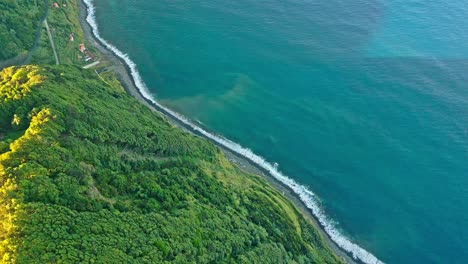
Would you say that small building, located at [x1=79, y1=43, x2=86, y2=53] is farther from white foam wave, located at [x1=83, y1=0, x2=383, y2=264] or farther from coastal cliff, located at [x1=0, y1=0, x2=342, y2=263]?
coastal cliff, located at [x1=0, y1=0, x2=342, y2=263]

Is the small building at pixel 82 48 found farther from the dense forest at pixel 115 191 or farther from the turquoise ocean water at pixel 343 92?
the dense forest at pixel 115 191

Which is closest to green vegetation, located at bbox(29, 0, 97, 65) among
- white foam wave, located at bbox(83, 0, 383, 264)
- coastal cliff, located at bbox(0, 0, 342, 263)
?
white foam wave, located at bbox(83, 0, 383, 264)

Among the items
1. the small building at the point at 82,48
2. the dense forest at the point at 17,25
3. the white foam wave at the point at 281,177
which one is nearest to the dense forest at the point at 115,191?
the white foam wave at the point at 281,177

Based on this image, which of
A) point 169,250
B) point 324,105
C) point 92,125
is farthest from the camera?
point 324,105

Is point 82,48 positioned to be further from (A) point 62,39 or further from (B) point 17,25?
(B) point 17,25

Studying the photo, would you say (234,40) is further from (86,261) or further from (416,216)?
(86,261)

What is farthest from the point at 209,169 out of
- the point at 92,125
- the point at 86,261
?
the point at 86,261
